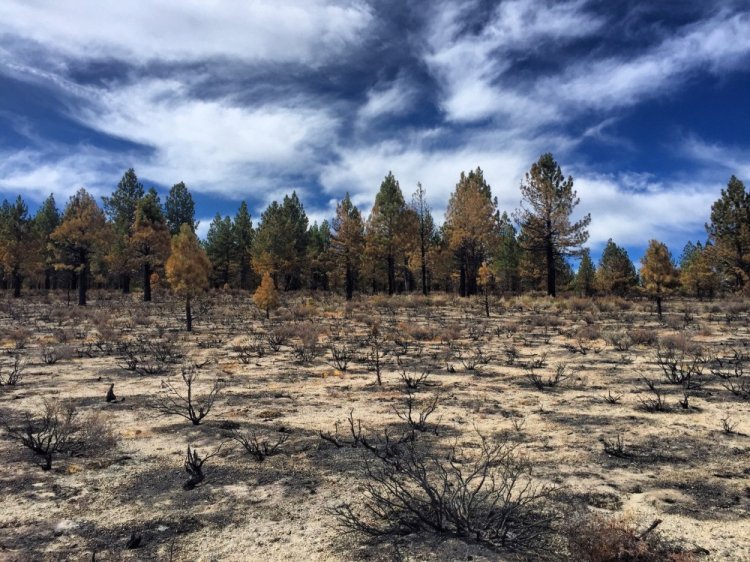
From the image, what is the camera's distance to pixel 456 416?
6.59 meters

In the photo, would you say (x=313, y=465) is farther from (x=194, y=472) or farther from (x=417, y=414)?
(x=417, y=414)

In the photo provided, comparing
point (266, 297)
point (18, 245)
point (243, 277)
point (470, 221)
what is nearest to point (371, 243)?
point (470, 221)

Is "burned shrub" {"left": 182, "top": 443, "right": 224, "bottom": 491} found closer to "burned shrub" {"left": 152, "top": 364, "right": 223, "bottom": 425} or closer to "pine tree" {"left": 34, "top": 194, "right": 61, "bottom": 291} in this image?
"burned shrub" {"left": 152, "top": 364, "right": 223, "bottom": 425}

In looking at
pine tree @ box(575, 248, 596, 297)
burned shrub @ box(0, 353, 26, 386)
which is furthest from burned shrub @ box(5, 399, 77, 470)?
pine tree @ box(575, 248, 596, 297)

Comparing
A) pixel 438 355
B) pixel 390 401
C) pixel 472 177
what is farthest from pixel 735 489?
pixel 472 177

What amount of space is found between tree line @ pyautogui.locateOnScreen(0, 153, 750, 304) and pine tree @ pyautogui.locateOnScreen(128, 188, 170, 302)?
0.28ft

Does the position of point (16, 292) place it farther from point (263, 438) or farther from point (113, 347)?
point (263, 438)

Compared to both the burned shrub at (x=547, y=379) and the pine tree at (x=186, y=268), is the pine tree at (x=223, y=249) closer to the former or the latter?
the pine tree at (x=186, y=268)

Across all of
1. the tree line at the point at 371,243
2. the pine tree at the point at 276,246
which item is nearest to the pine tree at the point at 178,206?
the tree line at the point at 371,243

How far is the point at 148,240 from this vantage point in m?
37.1

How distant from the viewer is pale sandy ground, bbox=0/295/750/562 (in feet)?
11.0

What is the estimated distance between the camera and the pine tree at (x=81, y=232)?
33.2m

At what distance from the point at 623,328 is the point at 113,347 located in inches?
673

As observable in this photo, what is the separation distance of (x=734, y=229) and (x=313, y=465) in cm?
4583
